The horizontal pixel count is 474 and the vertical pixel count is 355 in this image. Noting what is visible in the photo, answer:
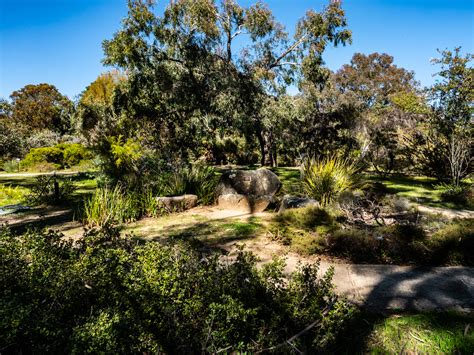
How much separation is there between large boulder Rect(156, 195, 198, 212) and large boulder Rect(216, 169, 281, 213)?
0.58 metres

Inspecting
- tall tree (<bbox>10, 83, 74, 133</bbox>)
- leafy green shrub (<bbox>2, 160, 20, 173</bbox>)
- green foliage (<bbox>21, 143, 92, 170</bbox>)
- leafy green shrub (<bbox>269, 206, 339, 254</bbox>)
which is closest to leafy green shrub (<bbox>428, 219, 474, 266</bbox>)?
leafy green shrub (<bbox>269, 206, 339, 254</bbox>)

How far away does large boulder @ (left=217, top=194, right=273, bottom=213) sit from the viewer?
249 inches

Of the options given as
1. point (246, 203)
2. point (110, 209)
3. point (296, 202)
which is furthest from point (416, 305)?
point (110, 209)

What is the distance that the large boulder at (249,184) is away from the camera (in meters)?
6.86

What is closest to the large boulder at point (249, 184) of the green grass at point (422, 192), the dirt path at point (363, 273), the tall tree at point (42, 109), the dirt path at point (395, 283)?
the dirt path at point (363, 273)

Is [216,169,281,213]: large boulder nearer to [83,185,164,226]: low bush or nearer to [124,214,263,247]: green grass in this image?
[124,214,263,247]: green grass

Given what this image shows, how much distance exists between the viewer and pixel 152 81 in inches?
464

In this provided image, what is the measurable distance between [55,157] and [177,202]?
567 inches

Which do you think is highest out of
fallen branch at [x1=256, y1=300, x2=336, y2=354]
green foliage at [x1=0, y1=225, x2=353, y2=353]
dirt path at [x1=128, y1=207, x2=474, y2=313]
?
green foliage at [x1=0, y1=225, x2=353, y2=353]

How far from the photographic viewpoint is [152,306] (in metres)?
1.72

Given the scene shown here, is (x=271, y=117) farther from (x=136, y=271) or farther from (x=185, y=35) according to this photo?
(x=136, y=271)

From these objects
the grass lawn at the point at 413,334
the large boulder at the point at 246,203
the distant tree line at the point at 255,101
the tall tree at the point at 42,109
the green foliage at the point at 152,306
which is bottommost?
the grass lawn at the point at 413,334

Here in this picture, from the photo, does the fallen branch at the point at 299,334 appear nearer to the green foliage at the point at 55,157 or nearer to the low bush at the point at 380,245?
the low bush at the point at 380,245

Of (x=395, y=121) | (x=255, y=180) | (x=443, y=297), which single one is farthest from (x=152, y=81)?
(x=443, y=297)
